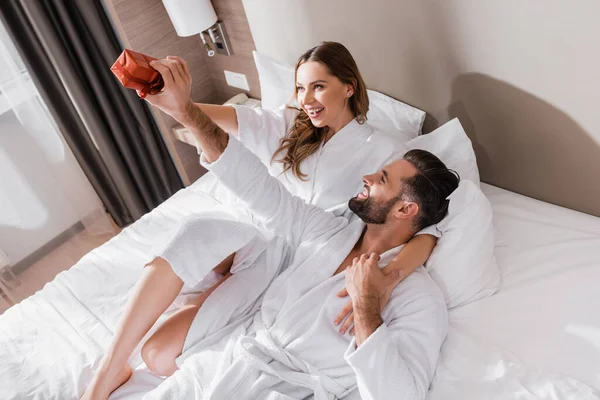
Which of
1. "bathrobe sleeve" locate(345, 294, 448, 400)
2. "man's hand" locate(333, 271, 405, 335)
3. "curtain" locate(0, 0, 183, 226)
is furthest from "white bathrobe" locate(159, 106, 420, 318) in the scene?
"curtain" locate(0, 0, 183, 226)

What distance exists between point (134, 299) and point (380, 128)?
3.61 feet

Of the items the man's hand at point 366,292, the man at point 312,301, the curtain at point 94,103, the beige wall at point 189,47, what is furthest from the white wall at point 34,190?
the man's hand at point 366,292

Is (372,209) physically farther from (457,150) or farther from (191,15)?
(191,15)

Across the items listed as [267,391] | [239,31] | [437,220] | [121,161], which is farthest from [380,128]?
[121,161]

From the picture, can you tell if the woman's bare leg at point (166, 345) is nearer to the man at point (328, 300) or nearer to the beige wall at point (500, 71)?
the man at point (328, 300)

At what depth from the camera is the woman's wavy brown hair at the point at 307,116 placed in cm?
174

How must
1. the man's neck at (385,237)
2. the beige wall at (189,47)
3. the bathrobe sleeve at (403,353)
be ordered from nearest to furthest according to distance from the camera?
the bathrobe sleeve at (403,353), the man's neck at (385,237), the beige wall at (189,47)

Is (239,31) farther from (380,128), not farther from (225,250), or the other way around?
(225,250)

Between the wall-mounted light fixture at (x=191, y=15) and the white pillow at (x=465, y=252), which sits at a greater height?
the wall-mounted light fixture at (x=191, y=15)

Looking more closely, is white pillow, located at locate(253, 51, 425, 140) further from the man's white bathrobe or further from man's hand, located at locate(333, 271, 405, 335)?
man's hand, located at locate(333, 271, 405, 335)

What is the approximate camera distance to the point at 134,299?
1464 mm

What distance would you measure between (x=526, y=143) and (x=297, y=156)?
0.78 m

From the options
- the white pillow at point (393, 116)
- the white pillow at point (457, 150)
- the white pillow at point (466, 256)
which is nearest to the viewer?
the white pillow at point (466, 256)

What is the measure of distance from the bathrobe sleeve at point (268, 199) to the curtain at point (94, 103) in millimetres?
1237
